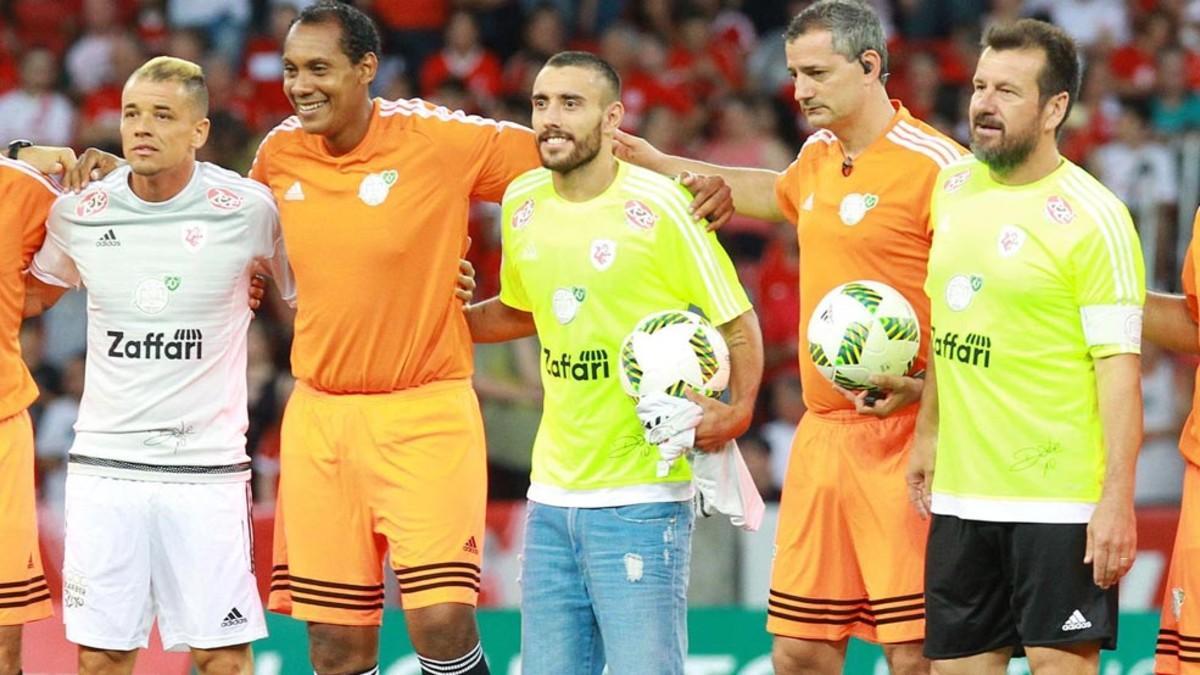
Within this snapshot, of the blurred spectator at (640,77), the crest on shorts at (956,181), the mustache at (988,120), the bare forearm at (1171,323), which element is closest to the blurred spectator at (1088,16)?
the blurred spectator at (640,77)

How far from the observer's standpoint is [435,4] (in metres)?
16.4

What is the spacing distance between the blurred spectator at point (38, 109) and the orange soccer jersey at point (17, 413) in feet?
24.8

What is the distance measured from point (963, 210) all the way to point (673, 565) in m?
1.54

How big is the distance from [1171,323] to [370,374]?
9.51 ft

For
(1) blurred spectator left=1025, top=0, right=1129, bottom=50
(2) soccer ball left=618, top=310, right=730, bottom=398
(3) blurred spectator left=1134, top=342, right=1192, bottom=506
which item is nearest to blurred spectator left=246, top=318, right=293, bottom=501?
(3) blurred spectator left=1134, top=342, right=1192, bottom=506

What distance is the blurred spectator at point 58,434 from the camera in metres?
12.8

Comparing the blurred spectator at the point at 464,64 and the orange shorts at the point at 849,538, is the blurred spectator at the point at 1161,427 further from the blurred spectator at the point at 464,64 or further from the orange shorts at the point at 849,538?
the orange shorts at the point at 849,538

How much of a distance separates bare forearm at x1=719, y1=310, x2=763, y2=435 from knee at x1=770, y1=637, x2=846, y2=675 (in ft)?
3.03

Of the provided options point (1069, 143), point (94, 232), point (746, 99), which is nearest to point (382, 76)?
point (746, 99)

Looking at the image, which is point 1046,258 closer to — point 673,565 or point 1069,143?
point 673,565

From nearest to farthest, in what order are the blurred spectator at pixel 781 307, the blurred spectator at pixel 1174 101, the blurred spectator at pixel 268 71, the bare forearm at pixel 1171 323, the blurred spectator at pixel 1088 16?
the bare forearm at pixel 1171 323 < the blurred spectator at pixel 781 307 < the blurred spectator at pixel 1174 101 < the blurred spectator at pixel 268 71 < the blurred spectator at pixel 1088 16

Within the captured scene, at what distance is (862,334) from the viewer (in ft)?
22.5

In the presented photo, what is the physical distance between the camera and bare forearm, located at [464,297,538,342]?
25.2 ft

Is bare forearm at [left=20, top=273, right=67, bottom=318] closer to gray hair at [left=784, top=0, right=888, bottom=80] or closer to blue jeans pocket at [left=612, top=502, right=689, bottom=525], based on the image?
blue jeans pocket at [left=612, top=502, right=689, bottom=525]
